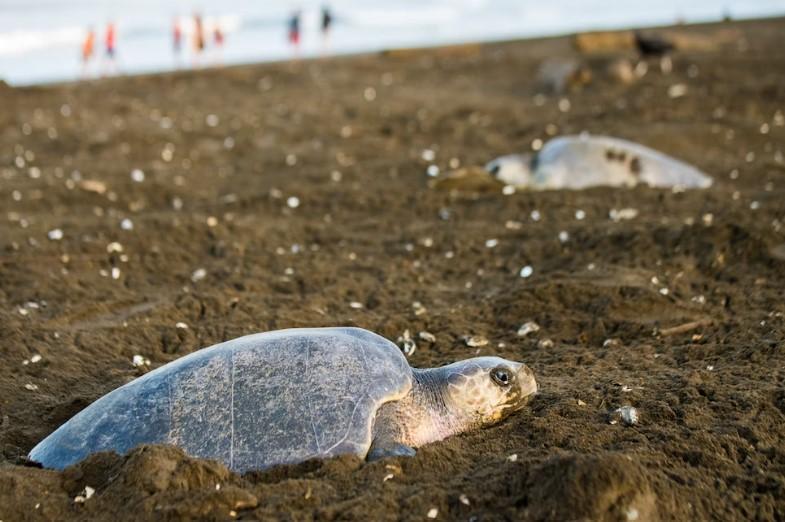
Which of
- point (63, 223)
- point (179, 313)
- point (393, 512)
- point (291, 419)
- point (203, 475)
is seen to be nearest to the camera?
point (393, 512)

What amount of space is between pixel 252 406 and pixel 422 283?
7.62 feet

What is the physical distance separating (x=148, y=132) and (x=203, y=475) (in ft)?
23.6

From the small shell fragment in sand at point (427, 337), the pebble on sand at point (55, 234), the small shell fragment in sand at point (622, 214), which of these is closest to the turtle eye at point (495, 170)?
the small shell fragment in sand at point (622, 214)

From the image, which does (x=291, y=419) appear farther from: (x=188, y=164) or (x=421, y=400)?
(x=188, y=164)

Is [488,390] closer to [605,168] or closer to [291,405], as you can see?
[291,405]

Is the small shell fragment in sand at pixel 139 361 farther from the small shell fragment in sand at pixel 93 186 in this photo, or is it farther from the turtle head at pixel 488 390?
the small shell fragment in sand at pixel 93 186

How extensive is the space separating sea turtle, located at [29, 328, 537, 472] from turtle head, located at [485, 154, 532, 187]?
3.86 m

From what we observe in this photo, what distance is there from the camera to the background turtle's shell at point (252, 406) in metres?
2.83

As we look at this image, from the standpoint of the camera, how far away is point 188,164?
8336mm

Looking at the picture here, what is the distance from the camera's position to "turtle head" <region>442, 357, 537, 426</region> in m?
3.11

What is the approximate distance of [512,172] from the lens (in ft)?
22.7

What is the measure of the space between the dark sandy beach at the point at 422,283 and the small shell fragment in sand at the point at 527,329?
0.05m

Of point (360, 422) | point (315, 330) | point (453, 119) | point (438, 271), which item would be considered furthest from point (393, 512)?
point (453, 119)

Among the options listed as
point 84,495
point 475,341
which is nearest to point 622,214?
point 475,341
